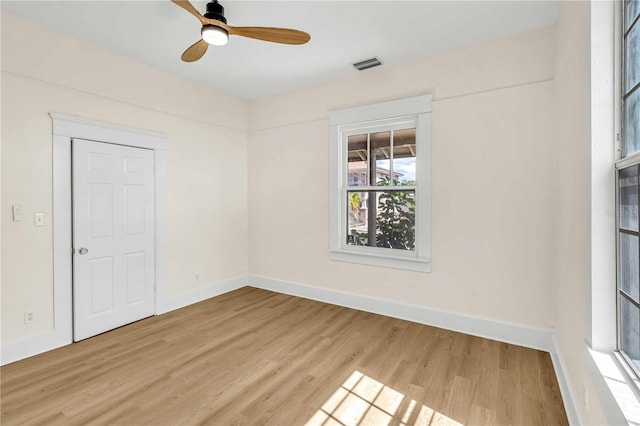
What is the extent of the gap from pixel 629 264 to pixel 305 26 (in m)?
2.87

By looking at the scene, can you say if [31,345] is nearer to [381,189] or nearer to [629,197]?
[381,189]

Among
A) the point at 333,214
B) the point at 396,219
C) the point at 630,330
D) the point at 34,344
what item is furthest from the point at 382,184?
the point at 34,344

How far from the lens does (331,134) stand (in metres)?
4.04

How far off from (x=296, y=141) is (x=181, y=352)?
302cm

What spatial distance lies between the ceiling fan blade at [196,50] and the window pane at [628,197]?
2.80 meters

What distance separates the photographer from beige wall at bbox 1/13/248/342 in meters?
2.63

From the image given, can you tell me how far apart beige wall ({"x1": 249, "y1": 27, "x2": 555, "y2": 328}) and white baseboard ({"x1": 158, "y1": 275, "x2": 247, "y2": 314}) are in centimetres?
149

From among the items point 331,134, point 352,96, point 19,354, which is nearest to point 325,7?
point 352,96

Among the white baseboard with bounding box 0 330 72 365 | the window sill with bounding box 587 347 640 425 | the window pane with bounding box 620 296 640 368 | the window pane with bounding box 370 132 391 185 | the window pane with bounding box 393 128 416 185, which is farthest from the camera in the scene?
the window pane with bounding box 370 132 391 185

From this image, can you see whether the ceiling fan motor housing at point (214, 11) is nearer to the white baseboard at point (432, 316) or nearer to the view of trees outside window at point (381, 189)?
the view of trees outside window at point (381, 189)

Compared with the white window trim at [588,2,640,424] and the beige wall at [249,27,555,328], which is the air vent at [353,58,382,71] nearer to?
the beige wall at [249,27,555,328]

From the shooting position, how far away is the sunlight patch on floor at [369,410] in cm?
190

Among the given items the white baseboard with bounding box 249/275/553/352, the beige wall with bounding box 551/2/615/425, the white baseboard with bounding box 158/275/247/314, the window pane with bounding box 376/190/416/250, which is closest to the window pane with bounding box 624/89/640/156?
the beige wall with bounding box 551/2/615/425

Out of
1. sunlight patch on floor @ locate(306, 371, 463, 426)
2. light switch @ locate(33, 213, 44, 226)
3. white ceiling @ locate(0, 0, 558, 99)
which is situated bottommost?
sunlight patch on floor @ locate(306, 371, 463, 426)
